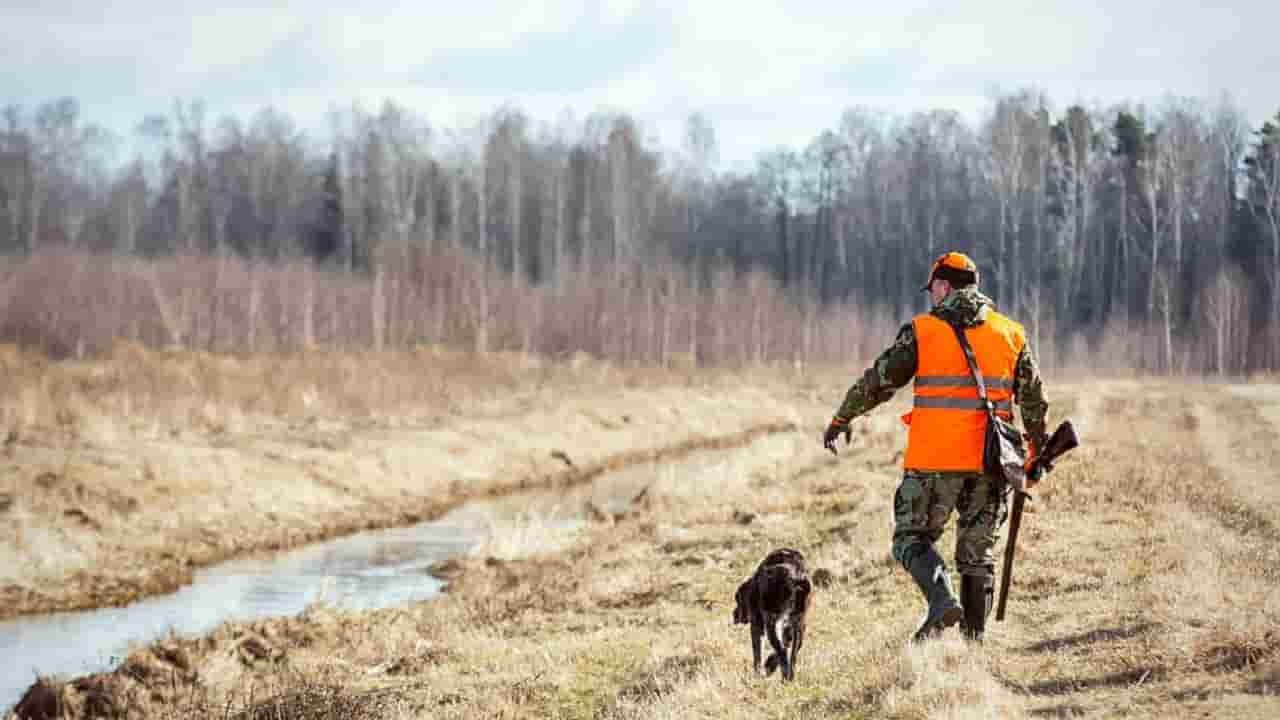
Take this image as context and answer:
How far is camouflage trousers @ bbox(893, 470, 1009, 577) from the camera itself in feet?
27.1

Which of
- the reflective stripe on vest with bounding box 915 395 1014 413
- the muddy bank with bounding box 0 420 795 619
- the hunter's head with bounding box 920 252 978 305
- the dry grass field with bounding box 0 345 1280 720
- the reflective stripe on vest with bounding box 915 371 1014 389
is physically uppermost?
the hunter's head with bounding box 920 252 978 305

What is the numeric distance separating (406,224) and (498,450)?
122 feet

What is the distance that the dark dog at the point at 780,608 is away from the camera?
828cm

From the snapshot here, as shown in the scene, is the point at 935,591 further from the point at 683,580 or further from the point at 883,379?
the point at 683,580

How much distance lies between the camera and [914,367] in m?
8.32

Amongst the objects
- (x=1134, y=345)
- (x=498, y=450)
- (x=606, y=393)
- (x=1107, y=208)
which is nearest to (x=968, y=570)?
(x=498, y=450)

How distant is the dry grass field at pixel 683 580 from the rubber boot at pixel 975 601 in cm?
20

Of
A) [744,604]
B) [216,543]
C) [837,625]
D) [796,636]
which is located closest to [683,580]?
[837,625]

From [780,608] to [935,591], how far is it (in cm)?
91

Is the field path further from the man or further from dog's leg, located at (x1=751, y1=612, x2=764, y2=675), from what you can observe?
the man

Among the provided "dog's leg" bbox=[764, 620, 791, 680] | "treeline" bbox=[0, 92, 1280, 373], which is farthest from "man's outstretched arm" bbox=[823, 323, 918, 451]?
"treeline" bbox=[0, 92, 1280, 373]

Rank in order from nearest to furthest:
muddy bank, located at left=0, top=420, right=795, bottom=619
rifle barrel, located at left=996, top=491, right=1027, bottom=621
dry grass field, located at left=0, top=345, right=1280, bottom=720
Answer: dry grass field, located at left=0, top=345, right=1280, bottom=720 → rifle barrel, located at left=996, top=491, right=1027, bottom=621 → muddy bank, located at left=0, top=420, right=795, bottom=619

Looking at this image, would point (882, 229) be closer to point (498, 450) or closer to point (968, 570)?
point (498, 450)

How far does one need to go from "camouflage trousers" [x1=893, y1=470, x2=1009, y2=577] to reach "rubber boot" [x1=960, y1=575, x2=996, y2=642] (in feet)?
0.17
